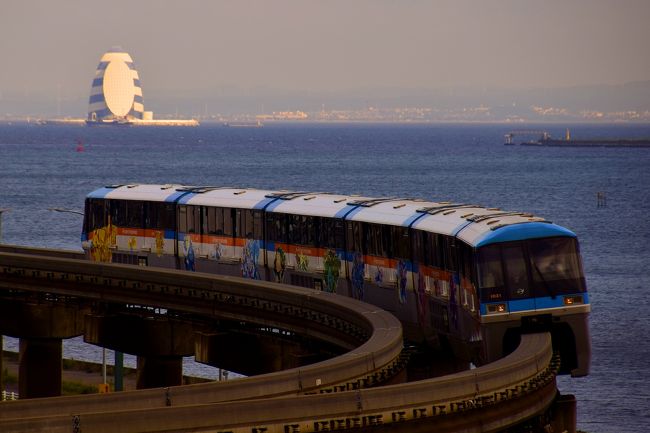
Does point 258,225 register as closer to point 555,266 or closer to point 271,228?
point 271,228

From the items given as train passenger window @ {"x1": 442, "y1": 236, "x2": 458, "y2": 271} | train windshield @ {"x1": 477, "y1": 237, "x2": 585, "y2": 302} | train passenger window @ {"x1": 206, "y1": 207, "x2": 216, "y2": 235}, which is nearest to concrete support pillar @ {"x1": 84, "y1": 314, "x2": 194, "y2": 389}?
train passenger window @ {"x1": 206, "y1": 207, "x2": 216, "y2": 235}

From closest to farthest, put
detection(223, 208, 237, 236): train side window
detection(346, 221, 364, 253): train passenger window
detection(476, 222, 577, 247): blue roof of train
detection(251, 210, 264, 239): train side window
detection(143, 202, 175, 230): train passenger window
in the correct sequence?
detection(476, 222, 577, 247): blue roof of train → detection(346, 221, 364, 253): train passenger window → detection(251, 210, 264, 239): train side window → detection(223, 208, 237, 236): train side window → detection(143, 202, 175, 230): train passenger window

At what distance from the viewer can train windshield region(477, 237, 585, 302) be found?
34.7 m

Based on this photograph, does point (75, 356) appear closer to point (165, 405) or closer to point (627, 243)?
point (165, 405)

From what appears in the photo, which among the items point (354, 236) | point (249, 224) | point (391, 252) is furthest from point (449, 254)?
point (249, 224)

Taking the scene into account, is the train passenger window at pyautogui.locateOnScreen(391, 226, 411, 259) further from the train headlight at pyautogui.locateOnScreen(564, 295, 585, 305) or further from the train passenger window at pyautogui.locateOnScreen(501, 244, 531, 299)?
the train headlight at pyautogui.locateOnScreen(564, 295, 585, 305)

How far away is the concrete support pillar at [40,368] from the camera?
4644 centimetres

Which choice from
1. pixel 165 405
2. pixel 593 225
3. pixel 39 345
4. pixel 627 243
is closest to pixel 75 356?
pixel 39 345

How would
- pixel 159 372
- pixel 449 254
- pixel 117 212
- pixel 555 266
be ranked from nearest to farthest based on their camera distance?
pixel 555 266, pixel 449 254, pixel 159 372, pixel 117 212

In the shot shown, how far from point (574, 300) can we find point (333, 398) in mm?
11572

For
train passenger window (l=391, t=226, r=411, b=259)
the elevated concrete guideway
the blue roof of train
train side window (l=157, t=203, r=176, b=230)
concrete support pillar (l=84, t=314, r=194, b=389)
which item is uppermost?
the blue roof of train

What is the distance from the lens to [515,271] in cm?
3500

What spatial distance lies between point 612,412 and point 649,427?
2.93 m

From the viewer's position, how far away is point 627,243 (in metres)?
115
